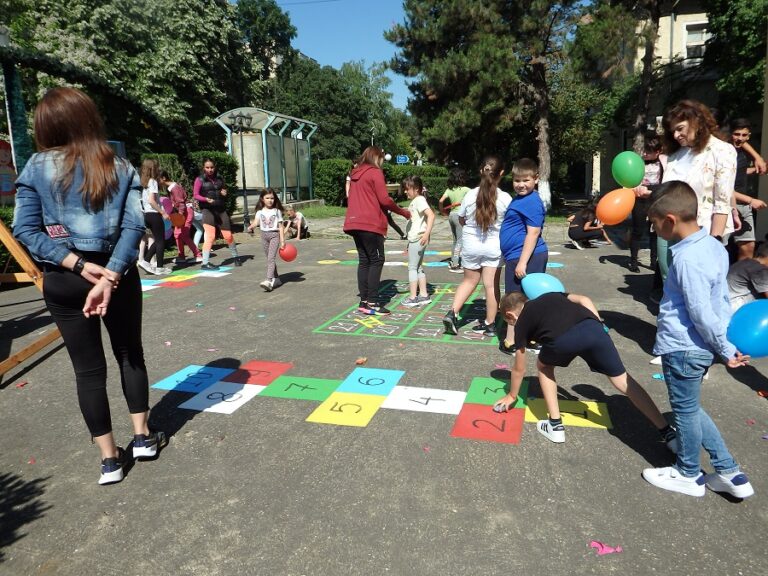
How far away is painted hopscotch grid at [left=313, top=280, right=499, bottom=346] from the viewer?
5488mm

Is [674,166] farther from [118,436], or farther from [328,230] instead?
[328,230]

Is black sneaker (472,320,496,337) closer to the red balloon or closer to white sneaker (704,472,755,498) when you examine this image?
white sneaker (704,472,755,498)

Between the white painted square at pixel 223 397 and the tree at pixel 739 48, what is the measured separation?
17.2 meters

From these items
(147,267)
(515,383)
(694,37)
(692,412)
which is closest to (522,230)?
(515,383)

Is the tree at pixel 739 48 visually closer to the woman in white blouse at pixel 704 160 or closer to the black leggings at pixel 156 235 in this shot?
the woman in white blouse at pixel 704 160

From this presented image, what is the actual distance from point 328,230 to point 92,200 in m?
13.5

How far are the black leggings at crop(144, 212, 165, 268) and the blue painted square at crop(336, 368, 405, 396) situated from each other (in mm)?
6117

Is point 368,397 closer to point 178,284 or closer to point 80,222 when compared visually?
point 80,222

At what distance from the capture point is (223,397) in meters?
4.09

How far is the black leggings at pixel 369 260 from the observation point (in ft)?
20.4

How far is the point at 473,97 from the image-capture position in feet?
60.5

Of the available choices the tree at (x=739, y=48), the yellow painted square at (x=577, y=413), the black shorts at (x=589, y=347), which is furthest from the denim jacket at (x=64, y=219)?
the tree at (x=739, y=48)

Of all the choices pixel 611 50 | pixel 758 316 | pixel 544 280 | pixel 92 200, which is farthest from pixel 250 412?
pixel 611 50

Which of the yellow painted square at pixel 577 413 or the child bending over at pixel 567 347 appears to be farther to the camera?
the yellow painted square at pixel 577 413
